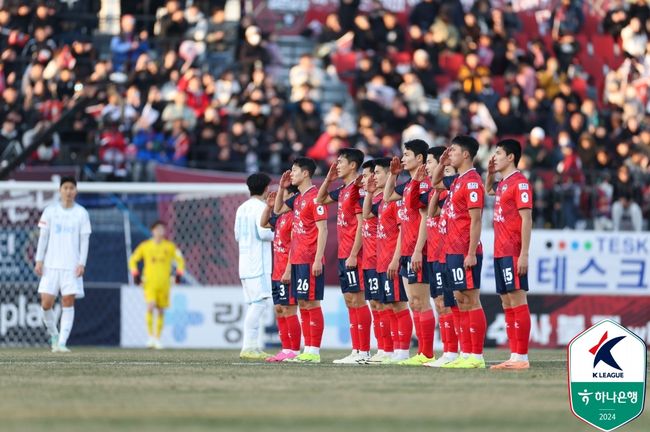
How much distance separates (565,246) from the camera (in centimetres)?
2372

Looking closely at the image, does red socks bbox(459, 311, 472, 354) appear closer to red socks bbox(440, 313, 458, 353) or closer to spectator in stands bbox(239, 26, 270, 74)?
red socks bbox(440, 313, 458, 353)

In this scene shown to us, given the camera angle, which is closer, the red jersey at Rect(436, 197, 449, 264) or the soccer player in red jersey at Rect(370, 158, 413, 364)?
the red jersey at Rect(436, 197, 449, 264)

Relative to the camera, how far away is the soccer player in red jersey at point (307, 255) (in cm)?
1606

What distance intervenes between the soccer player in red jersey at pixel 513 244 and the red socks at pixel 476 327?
0.26 metres

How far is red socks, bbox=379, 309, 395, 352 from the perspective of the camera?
634 inches

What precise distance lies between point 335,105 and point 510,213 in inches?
494

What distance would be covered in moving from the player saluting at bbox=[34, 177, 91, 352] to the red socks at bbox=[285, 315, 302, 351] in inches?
146

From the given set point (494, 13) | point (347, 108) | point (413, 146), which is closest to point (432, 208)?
point (413, 146)

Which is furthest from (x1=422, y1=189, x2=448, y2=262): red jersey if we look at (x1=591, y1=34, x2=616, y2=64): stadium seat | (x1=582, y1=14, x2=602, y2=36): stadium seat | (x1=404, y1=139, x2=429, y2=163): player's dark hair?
(x1=582, y1=14, x2=602, y2=36): stadium seat

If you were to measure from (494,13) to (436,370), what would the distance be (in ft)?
60.8

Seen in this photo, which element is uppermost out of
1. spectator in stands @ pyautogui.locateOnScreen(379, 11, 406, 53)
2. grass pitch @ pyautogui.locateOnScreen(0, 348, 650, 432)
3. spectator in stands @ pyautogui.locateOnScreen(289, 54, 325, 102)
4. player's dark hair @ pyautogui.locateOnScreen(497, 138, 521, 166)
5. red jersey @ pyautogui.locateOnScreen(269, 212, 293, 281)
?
spectator in stands @ pyautogui.locateOnScreen(379, 11, 406, 53)

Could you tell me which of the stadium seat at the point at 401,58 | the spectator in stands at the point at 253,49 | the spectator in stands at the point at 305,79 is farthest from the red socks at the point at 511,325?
the stadium seat at the point at 401,58

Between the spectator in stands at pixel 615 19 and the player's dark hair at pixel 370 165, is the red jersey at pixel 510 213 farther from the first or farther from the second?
A: the spectator in stands at pixel 615 19

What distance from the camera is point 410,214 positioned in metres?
15.6
